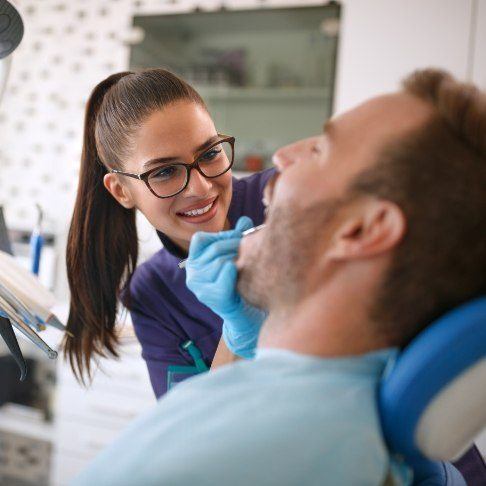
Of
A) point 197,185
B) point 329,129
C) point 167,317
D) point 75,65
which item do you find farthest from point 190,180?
point 75,65

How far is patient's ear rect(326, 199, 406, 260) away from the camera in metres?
0.68

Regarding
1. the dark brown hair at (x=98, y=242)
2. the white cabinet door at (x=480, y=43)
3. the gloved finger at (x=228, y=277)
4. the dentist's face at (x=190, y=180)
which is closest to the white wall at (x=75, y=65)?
the white cabinet door at (x=480, y=43)

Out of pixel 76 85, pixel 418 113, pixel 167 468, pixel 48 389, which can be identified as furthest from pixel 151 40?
pixel 167 468

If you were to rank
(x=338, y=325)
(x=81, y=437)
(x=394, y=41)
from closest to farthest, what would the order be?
1. (x=338, y=325)
2. (x=394, y=41)
3. (x=81, y=437)

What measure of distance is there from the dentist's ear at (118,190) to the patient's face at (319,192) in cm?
66

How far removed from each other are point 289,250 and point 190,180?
1.84 feet

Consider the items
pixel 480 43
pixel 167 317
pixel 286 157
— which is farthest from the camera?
pixel 480 43

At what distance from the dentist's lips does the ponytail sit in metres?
0.24

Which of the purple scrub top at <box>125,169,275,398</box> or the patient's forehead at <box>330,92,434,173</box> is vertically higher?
the patient's forehead at <box>330,92,434,173</box>

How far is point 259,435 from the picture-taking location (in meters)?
0.60

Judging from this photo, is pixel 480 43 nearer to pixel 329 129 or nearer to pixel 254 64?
pixel 254 64

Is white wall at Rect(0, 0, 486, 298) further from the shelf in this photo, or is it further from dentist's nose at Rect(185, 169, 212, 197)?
dentist's nose at Rect(185, 169, 212, 197)

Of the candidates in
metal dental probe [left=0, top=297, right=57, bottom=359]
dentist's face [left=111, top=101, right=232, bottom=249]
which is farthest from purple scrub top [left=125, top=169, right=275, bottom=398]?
metal dental probe [left=0, top=297, right=57, bottom=359]

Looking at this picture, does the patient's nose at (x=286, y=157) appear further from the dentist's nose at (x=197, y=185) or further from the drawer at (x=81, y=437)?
the drawer at (x=81, y=437)
